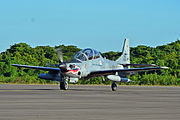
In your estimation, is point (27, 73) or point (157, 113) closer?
point (157, 113)

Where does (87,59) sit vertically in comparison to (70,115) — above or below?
above

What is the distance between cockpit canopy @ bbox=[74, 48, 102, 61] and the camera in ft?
128

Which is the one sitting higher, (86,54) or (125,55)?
(125,55)

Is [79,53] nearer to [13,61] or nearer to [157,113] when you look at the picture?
[157,113]

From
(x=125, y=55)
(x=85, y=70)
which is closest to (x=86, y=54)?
(x=85, y=70)

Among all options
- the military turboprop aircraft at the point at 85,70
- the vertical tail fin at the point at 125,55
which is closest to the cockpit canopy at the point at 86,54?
the military turboprop aircraft at the point at 85,70

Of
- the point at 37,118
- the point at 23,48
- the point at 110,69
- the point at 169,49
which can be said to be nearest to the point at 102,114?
the point at 37,118

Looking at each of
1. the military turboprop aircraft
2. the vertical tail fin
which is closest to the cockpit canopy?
the military turboprop aircraft

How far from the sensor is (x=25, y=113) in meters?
15.4

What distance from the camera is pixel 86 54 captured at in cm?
3919

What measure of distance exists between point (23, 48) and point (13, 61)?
46.5 m

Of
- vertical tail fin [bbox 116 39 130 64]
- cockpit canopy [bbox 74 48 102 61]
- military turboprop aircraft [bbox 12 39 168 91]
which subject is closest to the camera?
military turboprop aircraft [bbox 12 39 168 91]

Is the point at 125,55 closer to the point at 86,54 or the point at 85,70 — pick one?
the point at 86,54

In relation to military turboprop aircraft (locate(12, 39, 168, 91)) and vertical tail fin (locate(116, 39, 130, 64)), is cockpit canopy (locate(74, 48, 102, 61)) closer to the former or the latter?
military turboprop aircraft (locate(12, 39, 168, 91))
